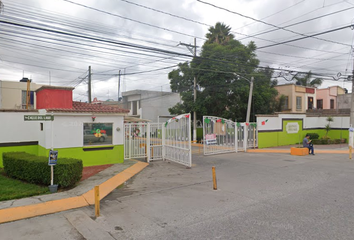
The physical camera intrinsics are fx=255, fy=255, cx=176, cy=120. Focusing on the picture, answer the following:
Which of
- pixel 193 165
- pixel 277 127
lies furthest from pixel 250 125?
pixel 193 165

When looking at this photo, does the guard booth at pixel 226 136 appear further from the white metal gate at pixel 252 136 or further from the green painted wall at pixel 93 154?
the green painted wall at pixel 93 154

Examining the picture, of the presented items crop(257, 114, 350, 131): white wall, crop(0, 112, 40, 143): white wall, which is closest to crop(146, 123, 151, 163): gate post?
crop(0, 112, 40, 143): white wall

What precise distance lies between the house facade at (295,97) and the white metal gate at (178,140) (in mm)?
25156

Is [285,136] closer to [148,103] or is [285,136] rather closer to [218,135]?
[218,135]

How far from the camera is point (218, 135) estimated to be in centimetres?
1684

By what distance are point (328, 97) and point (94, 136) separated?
39506 mm

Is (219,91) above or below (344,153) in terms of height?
above

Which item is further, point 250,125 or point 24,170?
point 250,125

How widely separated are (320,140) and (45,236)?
23125mm

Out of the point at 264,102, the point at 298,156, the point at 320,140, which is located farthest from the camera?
the point at 264,102

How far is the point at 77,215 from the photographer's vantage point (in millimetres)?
6047

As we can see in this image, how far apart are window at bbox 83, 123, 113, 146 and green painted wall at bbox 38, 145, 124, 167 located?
43 cm

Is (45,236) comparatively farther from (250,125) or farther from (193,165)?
(250,125)

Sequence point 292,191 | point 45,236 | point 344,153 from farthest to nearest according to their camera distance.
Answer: point 344,153
point 292,191
point 45,236
